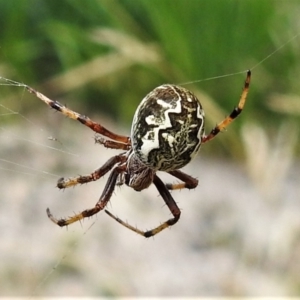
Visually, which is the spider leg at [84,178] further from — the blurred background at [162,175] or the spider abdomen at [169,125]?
the blurred background at [162,175]

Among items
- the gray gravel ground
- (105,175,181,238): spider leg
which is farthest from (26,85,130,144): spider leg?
the gray gravel ground

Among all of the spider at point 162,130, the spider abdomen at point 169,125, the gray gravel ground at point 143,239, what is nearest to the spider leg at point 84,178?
the spider at point 162,130

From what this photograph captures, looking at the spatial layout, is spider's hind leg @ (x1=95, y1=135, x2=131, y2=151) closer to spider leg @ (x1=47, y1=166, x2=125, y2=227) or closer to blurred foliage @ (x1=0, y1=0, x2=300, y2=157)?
spider leg @ (x1=47, y1=166, x2=125, y2=227)

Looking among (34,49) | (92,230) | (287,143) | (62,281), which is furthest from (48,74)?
(287,143)

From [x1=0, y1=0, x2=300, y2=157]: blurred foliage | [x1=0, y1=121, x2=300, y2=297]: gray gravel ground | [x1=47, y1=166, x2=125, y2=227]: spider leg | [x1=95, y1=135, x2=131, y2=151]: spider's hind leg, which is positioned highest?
[x1=0, y1=0, x2=300, y2=157]: blurred foliage

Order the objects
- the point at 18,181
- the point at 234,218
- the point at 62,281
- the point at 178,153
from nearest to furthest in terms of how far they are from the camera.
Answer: the point at 178,153 → the point at 62,281 → the point at 234,218 → the point at 18,181

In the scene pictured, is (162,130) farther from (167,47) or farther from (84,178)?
(167,47)

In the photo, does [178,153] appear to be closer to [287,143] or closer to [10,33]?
[287,143]
